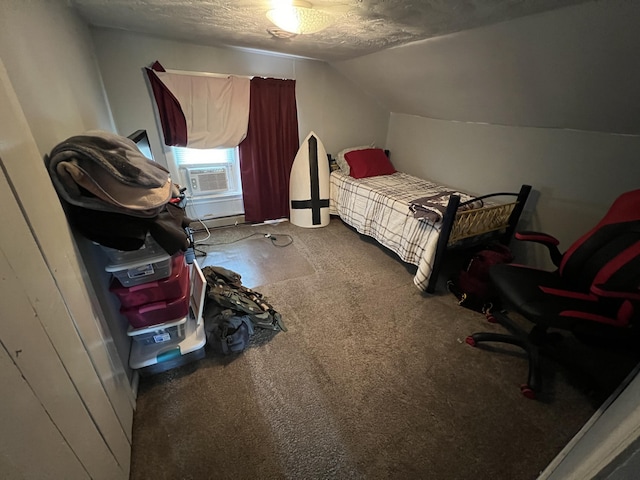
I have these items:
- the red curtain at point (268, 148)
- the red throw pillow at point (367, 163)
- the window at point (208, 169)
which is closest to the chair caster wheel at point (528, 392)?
the red throw pillow at point (367, 163)

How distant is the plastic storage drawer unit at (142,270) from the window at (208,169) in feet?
6.29

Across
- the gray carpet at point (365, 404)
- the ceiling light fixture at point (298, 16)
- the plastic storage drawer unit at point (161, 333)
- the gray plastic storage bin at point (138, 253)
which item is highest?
the ceiling light fixture at point (298, 16)

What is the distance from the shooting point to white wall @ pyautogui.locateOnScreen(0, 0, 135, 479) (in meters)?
0.59

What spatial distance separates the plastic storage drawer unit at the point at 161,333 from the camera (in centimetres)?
139

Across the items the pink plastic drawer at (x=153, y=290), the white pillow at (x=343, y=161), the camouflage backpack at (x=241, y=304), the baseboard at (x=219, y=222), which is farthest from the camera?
the white pillow at (x=343, y=161)

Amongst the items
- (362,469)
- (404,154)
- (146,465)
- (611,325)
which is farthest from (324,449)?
(404,154)

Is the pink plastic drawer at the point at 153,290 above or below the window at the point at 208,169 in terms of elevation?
below

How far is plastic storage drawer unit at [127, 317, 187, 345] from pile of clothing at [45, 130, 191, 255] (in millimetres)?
509

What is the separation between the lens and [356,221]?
3012 millimetres

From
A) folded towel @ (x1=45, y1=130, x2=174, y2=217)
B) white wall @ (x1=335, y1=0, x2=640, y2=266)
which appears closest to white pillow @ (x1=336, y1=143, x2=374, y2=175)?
white wall @ (x1=335, y1=0, x2=640, y2=266)

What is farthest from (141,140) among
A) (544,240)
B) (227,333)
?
(544,240)

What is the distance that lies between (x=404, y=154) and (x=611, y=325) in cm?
282

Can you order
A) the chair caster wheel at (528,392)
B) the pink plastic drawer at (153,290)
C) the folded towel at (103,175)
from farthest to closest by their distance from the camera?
the chair caster wheel at (528,392) < the pink plastic drawer at (153,290) < the folded towel at (103,175)

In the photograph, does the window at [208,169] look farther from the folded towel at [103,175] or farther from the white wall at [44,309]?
the folded towel at [103,175]
